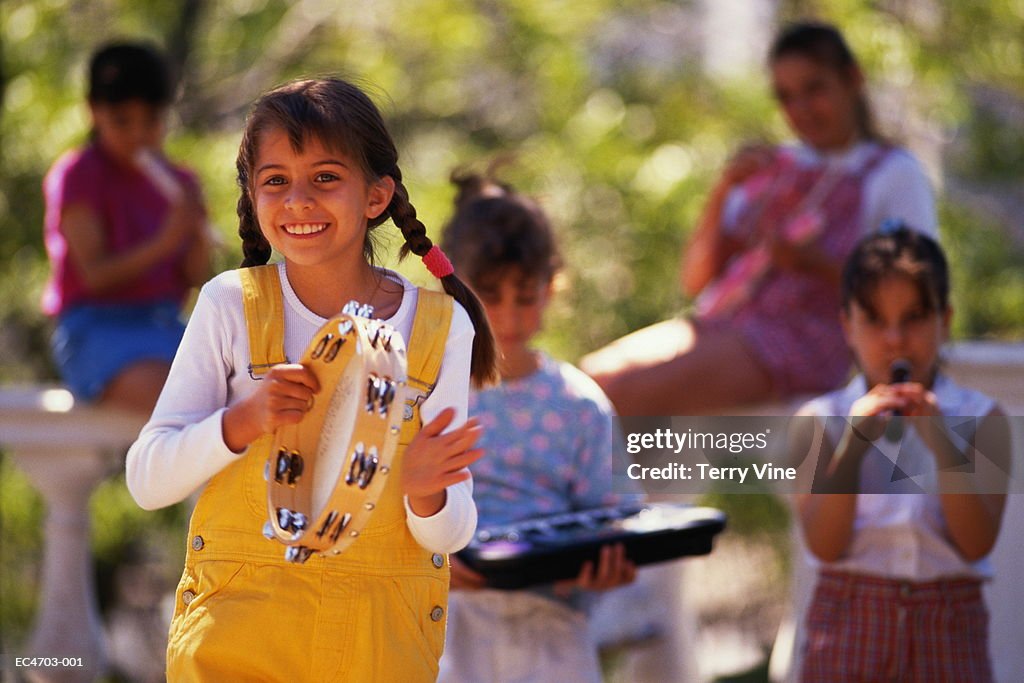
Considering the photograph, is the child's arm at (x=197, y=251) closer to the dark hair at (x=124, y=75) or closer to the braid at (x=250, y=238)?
the dark hair at (x=124, y=75)

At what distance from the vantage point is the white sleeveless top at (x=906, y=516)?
107 inches

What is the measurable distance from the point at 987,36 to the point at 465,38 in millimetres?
2181

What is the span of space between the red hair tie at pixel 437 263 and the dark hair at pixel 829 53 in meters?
2.02

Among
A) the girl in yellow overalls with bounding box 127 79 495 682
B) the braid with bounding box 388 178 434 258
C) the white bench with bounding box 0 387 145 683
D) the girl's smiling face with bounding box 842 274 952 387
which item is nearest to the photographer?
the girl in yellow overalls with bounding box 127 79 495 682

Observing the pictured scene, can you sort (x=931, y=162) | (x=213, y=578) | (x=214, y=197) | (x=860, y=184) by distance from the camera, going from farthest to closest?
1. (x=931, y=162)
2. (x=214, y=197)
3. (x=860, y=184)
4. (x=213, y=578)

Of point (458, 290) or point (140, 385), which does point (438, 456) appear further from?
point (140, 385)

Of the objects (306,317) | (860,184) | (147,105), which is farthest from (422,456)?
(147,105)

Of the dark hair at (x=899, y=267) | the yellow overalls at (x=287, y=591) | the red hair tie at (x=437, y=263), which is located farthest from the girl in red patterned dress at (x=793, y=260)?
the yellow overalls at (x=287, y=591)

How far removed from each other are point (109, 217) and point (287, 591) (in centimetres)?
231

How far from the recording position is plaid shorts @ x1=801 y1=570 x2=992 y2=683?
8.77 feet

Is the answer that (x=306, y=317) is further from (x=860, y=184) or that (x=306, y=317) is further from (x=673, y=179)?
(x=673, y=179)

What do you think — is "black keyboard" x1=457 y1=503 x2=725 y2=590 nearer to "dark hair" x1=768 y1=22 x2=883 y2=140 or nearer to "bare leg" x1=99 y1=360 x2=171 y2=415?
"bare leg" x1=99 y1=360 x2=171 y2=415

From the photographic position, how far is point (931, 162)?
6734mm

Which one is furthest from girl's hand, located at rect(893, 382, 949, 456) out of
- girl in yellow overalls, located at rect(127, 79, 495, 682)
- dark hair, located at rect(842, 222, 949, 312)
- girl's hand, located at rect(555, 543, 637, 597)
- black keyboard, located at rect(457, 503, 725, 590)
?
girl in yellow overalls, located at rect(127, 79, 495, 682)
